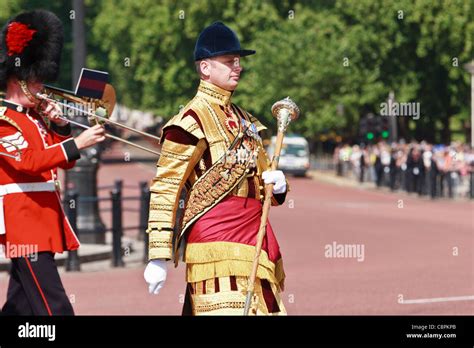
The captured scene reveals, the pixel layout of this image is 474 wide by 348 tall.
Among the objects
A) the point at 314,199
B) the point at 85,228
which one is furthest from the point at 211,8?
→ the point at 85,228

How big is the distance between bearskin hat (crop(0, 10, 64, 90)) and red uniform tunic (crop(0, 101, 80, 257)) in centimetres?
21

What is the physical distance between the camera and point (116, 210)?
16391 millimetres

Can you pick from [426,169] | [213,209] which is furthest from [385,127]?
[213,209]

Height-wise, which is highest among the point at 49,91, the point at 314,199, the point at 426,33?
the point at 426,33

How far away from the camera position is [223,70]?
654 cm

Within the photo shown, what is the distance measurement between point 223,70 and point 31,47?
4.09 feet

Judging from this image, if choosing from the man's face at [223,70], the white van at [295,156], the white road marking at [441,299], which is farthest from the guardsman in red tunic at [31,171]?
the white van at [295,156]

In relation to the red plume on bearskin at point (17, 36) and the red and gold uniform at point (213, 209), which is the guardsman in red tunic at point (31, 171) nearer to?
the red plume on bearskin at point (17, 36)

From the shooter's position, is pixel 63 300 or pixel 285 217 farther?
pixel 285 217

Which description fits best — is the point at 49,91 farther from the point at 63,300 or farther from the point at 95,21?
the point at 95,21

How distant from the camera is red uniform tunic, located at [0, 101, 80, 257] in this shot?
6746 mm

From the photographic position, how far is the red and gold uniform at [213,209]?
6.27 meters

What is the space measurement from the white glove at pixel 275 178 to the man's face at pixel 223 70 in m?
0.48
